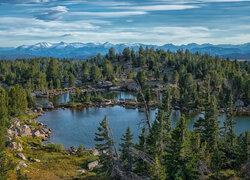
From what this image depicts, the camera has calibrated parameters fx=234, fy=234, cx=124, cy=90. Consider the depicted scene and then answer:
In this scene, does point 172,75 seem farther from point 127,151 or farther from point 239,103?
point 127,151

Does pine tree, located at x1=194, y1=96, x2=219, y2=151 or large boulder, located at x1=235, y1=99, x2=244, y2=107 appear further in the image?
large boulder, located at x1=235, y1=99, x2=244, y2=107

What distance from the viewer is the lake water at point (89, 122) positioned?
211ft

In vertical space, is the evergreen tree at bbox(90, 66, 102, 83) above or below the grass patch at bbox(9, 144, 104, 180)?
above

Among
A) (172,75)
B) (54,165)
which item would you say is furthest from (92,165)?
(172,75)

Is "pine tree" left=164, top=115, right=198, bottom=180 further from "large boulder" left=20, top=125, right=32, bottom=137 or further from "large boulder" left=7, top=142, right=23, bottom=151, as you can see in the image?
"large boulder" left=20, top=125, right=32, bottom=137

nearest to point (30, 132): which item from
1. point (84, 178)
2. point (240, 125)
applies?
point (84, 178)

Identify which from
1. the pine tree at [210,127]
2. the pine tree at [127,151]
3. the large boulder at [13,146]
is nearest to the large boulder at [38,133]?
the large boulder at [13,146]

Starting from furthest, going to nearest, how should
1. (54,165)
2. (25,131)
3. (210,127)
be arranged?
(25,131) → (54,165) → (210,127)

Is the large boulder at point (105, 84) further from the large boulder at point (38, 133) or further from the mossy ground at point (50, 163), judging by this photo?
the mossy ground at point (50, 163)

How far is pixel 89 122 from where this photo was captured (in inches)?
3145

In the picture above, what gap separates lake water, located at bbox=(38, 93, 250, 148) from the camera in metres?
64.2

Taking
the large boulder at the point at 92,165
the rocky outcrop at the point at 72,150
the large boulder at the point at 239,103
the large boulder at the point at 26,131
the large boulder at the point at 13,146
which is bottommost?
the rocky outcrop at the point at 72,150

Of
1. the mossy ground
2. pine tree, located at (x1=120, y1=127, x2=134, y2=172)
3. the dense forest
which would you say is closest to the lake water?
the dense forest

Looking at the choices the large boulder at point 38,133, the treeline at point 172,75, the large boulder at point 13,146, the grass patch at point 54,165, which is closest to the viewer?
the grass patch at point 54,165
